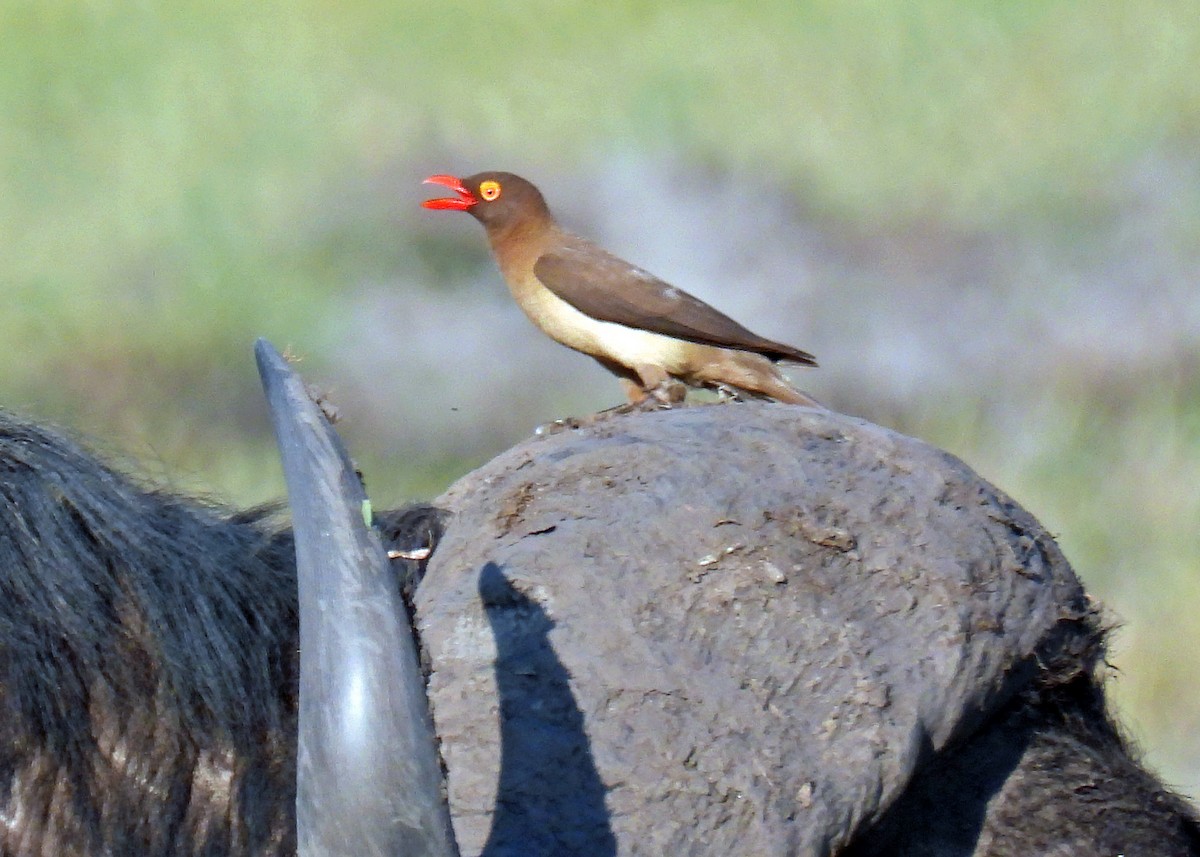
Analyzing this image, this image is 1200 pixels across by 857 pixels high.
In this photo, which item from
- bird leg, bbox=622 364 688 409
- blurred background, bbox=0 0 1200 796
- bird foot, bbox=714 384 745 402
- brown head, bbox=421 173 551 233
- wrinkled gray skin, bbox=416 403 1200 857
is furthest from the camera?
blurred background, bbox=0 0 1200 796

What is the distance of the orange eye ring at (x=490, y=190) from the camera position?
6.23 m

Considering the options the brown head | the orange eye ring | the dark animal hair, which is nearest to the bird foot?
the brown head

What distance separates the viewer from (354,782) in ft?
7.41

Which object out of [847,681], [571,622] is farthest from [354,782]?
[847,681]

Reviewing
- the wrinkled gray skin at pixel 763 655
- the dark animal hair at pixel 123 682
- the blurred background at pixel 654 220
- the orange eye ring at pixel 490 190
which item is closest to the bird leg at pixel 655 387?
the orange eye ring at pixel 490 190

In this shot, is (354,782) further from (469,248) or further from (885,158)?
(885,158)

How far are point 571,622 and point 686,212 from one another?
8065 millimetres

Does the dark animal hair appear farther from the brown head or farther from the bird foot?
the brown head

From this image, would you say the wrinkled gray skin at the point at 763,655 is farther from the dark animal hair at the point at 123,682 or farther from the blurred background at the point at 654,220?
the blurred background at the point at 654,220

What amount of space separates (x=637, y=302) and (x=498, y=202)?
0.83 metres

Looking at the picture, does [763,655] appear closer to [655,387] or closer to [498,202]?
[655,387]

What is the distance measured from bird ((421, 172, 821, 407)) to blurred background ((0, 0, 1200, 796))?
10.0 feet

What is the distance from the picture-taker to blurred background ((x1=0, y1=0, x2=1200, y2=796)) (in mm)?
9836

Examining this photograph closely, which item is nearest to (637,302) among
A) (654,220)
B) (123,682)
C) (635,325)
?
(635,325)
